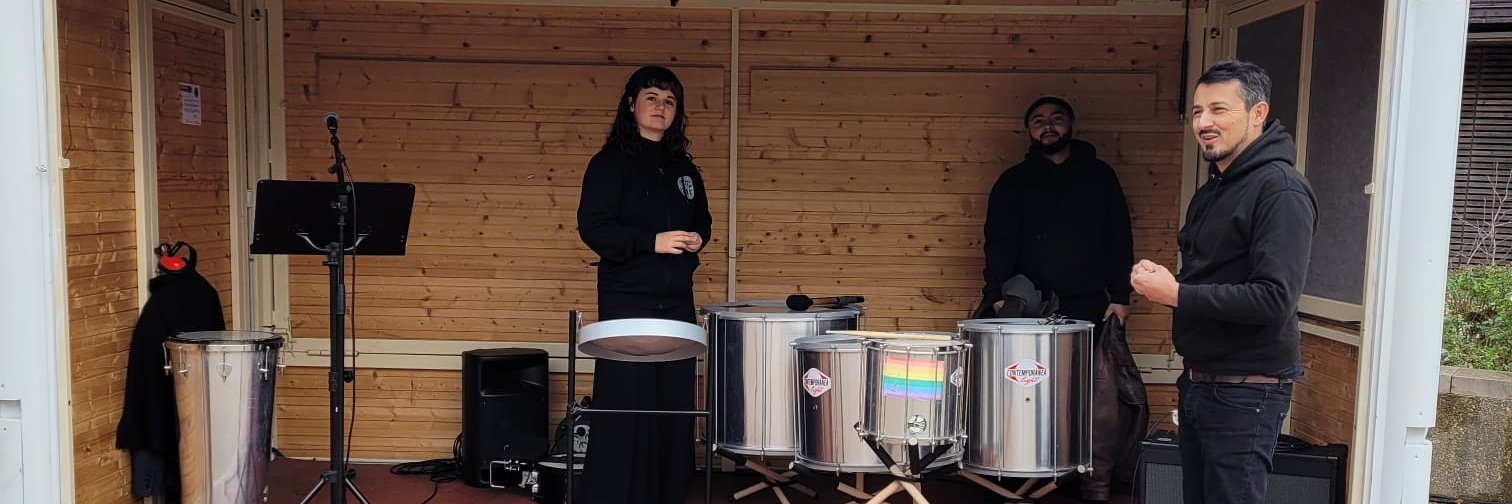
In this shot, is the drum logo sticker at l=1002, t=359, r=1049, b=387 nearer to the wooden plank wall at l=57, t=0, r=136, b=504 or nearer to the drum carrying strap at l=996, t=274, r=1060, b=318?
the drum carrying strap at l=996, t=274, r=1060, b=318

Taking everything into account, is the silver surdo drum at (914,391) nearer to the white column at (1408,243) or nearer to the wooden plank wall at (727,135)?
the white column at (1408,243)

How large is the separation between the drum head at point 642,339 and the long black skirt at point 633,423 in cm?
55

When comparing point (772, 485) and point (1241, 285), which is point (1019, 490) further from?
point (1241, 285)

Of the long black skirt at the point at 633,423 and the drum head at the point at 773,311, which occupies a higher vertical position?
the drum head at the point at 773,311

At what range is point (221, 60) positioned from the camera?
4.92m

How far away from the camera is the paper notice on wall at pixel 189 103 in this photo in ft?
15.0

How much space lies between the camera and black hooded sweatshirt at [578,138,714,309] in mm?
4184

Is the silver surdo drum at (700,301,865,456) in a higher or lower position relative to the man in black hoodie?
lower

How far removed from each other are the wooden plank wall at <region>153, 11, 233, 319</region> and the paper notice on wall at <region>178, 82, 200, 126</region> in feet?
0.06

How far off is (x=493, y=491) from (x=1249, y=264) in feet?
11.1

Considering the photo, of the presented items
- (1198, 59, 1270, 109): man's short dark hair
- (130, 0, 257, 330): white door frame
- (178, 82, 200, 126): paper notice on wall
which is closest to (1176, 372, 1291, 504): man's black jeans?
(1198, 59, 1270, 109): man's short dark hair

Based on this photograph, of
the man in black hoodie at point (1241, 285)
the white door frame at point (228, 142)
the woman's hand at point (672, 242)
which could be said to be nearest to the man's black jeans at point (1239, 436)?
the man in black hoodie at point (1241, 285)

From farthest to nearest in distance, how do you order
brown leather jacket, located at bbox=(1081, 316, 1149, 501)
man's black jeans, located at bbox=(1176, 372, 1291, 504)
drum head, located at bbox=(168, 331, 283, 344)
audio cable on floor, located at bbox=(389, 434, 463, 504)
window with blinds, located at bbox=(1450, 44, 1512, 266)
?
window with blinds, located at bbox=(1450, 44, 1512, 266)
audio cable on floor, located at bbox=(389, 434, 463, 504)
brown leather jacket, located at bbox=(1081, 316, 1149, 501)
drum head, located at bbox=(168, 331, 283, 344)
man's black jeans, located at bbox=(1176, 372, 1291, 504)

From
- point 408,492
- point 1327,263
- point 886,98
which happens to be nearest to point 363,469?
point 408,492
